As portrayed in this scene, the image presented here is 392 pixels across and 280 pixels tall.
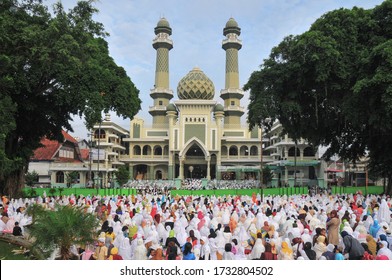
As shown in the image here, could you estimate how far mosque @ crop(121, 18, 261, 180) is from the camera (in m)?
51.8

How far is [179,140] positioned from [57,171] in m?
16.2

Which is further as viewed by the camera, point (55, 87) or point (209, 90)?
point (209, 90)

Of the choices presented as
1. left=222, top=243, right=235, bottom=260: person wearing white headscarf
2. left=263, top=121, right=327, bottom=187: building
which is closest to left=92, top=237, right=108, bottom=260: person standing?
left=222, top=243, right=235, bottom=260: person wearing white headscarf

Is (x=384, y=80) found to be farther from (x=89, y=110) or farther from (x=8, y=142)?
(x=8, y=142)

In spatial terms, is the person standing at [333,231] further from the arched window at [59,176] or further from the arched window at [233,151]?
the arched window at [233,151]

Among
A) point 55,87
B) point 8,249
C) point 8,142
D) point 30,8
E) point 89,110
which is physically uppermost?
point 30,8

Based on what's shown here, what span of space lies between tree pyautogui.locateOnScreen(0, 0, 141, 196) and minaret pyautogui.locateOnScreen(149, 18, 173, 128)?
3273 centimetres

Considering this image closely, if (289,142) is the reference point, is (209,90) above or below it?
above

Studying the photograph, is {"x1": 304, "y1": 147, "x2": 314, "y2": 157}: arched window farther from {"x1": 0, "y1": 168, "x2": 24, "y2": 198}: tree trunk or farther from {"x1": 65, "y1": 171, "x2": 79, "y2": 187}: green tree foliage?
{"x1": 0, "y1": 168, "x2": 24, "y2": 198}: tree trunk

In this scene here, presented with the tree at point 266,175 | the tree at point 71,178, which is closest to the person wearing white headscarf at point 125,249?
the tree at point 71,178

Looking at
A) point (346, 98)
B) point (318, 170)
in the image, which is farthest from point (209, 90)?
point (346, 98)

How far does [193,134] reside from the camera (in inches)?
2036

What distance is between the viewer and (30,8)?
20.0 meters

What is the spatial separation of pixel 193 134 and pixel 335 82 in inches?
1227
